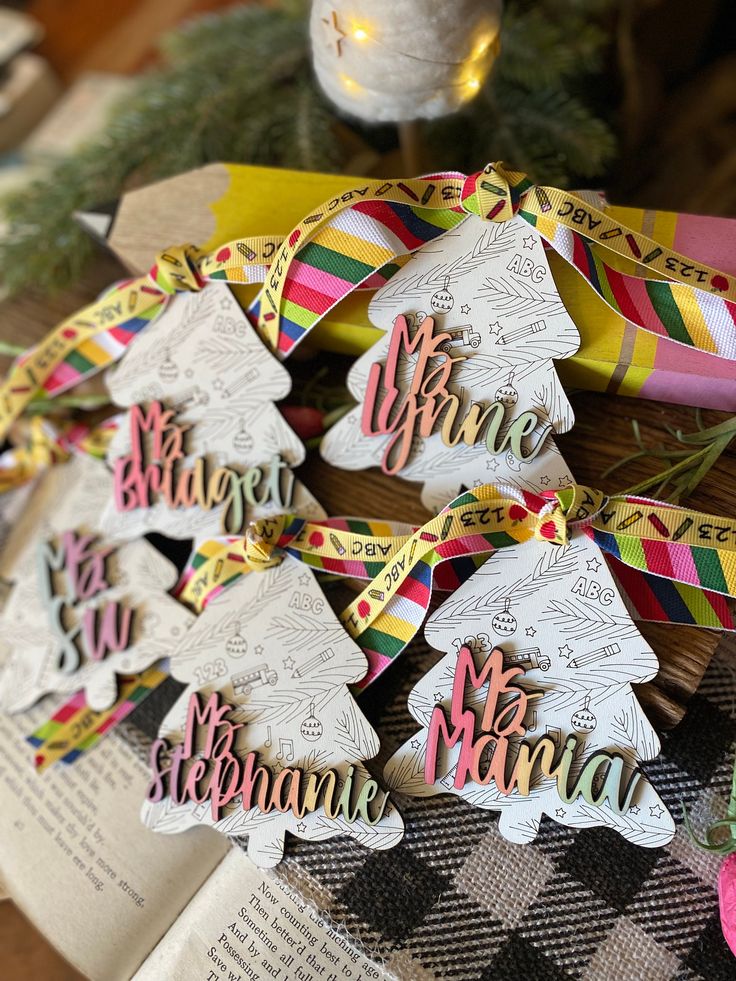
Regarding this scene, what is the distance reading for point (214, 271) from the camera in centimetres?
54

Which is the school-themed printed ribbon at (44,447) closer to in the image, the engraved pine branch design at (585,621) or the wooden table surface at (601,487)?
the wooden table surface at (601,487)

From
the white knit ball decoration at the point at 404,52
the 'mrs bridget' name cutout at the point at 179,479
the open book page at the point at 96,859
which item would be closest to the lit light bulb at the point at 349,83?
the white knit ball decoration at the point at 404,52

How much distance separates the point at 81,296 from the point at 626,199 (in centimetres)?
61

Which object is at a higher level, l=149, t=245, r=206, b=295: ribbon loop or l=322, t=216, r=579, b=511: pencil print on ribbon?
l=149, t=245, r=206, b=295: ribbon loop

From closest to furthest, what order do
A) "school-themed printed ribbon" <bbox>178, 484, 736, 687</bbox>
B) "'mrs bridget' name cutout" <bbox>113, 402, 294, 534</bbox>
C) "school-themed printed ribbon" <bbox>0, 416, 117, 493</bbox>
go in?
"school-themed printed ribbon" <bbox>178, 484, 736, 687</bbox>
"'mrs bridget' name cutout" <bbox>113, 402, 294, 534</bbox>
"school-themed printed ribbon" <bbox>0, 416, 117, 493</bbox>

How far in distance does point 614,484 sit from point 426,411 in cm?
13

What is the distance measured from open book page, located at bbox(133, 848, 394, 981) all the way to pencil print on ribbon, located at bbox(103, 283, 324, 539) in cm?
23

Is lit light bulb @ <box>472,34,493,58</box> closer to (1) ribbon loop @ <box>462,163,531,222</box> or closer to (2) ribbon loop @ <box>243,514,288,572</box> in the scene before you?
(1) ribbon loop @ <box>462,163,531,222</box>

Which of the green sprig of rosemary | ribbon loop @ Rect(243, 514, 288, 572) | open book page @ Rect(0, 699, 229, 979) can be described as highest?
ribbon loop @ Rect(243, 514, 288, 572)

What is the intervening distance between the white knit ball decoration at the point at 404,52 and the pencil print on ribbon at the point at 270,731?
31cm

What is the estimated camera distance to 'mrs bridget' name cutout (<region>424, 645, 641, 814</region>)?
44cm

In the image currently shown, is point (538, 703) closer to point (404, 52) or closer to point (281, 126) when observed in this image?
point (404, 52)

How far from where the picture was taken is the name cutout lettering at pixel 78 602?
1.94 ft

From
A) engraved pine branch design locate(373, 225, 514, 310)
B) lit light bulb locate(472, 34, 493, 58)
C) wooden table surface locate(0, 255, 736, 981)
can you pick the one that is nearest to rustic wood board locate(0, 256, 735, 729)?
wooden table surface locate(0, 255, 736, 981)
